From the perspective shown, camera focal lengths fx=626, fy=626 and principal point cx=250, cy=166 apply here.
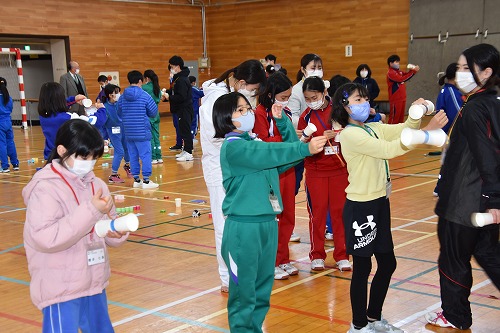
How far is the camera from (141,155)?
993 centimetres

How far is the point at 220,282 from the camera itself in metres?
5.42

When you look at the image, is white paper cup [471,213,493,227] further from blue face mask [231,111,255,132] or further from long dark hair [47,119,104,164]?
long dark hair [47,119,104,164]

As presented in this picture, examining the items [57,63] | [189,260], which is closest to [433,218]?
[189,260]

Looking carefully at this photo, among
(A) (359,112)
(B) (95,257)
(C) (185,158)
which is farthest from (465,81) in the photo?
(C) (185,158)

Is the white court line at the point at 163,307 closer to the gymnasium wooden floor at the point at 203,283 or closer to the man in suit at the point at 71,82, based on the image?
the gymnasium wooden floor at the point at 203,283

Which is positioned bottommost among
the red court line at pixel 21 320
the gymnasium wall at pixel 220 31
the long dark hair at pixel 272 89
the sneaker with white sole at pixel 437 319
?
the red court line at pixel 21 320

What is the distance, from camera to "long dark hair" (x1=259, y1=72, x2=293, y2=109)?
208 inches

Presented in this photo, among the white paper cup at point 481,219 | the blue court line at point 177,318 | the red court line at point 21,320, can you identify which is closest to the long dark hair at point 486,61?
the white paper cup at point 481,219

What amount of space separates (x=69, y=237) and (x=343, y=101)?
2084mm

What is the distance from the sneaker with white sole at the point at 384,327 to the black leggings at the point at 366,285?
1.8 inches

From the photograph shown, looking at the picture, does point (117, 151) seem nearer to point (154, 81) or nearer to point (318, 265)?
point (154, 81)

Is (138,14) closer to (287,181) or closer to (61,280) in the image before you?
(287,181)

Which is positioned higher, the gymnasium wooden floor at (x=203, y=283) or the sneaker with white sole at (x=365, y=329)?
the sneaker with white sole at (x=365, y=329)

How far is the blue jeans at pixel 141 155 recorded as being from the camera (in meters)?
9.93
